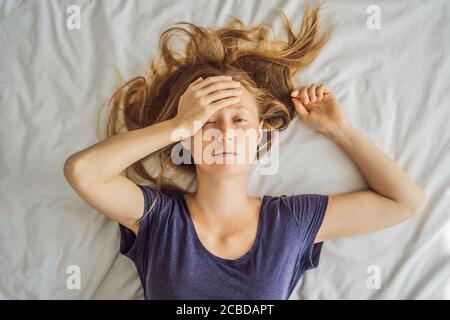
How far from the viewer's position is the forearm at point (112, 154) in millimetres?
992

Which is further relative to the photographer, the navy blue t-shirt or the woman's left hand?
the woman's left hand

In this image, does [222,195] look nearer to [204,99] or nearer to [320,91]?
[204,99]

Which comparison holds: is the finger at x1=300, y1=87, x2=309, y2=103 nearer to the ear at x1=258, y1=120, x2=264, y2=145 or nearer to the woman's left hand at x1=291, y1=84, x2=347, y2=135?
the woman's left hand at x1=291, y1=84, x2=347, y2=135

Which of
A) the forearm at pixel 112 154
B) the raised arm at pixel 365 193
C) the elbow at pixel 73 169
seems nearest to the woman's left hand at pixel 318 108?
the raised arm at pixel 365 193

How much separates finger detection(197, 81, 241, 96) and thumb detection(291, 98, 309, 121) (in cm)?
21

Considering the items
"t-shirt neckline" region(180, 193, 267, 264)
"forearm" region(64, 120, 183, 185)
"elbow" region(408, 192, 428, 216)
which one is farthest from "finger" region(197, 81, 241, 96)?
"elbow" region(408, 192, 428, 216)

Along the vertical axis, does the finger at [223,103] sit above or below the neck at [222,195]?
above

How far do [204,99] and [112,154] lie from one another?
258 millimetres

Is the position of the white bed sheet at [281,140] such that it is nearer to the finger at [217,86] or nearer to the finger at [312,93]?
the finger at [312,93]

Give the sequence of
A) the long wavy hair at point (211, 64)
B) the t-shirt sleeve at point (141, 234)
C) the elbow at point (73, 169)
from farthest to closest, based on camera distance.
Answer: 1. the long wavy hair at point (211, 64)
2. the t-shirt sleeve at point (141, 234)
3. the elbow at point (73, 169)

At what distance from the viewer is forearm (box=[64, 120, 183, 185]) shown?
992mm

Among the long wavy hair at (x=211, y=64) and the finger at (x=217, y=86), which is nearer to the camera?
the finger at (x=217, y=86)

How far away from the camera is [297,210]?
3.75 ft
